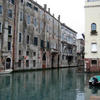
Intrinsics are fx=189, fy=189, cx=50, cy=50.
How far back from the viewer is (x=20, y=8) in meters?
32.7

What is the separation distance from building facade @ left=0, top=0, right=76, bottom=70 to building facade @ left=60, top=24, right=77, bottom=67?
4.95 m

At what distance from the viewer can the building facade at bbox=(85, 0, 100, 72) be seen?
27234 millimetres

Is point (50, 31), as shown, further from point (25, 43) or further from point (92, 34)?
point (92, 34)

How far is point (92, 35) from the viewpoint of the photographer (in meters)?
27.4

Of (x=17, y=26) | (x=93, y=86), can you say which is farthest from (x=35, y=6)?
(x=93, y=86)

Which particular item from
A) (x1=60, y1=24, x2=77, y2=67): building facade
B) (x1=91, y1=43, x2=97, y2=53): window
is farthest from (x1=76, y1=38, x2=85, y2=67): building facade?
(x1=91, y1=43, x2=97, y2=53): window

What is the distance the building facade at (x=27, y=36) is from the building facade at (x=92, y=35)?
11520 mm

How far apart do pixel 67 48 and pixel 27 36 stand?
23055 mm

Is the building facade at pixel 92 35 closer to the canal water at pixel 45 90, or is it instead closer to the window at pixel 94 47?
the window at pixel 94 47

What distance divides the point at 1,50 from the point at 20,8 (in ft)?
29.7

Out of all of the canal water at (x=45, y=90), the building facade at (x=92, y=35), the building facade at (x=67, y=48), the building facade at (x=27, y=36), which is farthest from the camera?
the building facade at (x=67, y=48)

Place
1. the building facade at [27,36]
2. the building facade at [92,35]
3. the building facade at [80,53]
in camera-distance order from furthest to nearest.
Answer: the building facade at [80,53] → the building facade at [27,36] → the building facade at [92,35]

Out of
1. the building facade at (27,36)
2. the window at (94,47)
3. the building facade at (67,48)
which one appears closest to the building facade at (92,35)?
the window at (94,47)

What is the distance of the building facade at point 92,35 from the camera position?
27.2 meters
